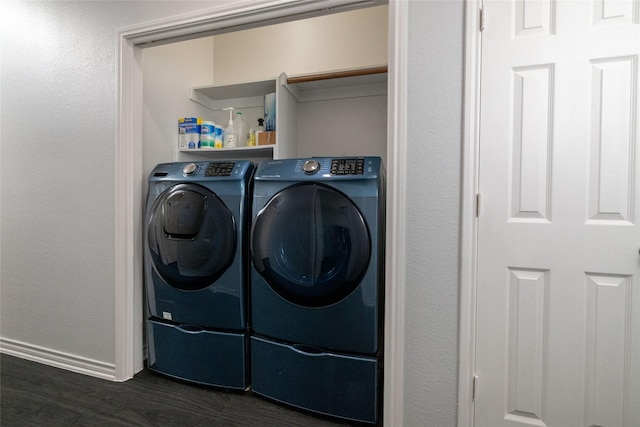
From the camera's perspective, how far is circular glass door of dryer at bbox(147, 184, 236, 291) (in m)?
1.57

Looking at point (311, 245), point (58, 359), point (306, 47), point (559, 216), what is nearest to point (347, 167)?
point (311, 245)

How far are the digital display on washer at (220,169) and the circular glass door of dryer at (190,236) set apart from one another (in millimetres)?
98

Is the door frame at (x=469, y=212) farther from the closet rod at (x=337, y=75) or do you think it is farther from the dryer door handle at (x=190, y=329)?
the dryer door handle at (x=190, y=329)

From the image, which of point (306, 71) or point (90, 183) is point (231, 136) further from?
point (90, 183)

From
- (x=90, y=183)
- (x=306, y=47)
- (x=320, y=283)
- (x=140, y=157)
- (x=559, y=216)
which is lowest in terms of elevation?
(x=320, y=283)

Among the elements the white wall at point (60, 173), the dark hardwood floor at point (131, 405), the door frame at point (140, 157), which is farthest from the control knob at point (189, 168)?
the dark hardwood floor at point (131, 405)

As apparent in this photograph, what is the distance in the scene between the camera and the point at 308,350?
1.46 meters

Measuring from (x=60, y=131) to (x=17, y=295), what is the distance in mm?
1146

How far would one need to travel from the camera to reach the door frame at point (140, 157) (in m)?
1.25

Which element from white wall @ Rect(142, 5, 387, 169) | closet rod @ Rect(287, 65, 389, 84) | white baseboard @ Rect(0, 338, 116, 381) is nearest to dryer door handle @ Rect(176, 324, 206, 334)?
white baseboard @ Rect(0, 338, 116, 381)

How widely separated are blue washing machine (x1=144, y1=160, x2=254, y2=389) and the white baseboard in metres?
0.36

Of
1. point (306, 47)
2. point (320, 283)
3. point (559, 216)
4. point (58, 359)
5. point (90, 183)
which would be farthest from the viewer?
point (306, 47)

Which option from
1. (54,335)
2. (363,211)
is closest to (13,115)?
(54,335)

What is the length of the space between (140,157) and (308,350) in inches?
56.3
